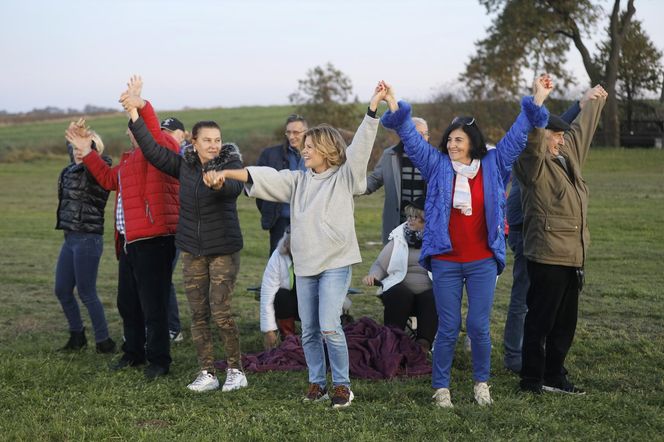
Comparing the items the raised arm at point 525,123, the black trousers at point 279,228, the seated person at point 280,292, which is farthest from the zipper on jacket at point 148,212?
the raised arm at point 525,123

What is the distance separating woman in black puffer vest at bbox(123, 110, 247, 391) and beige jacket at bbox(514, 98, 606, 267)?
2140 mm

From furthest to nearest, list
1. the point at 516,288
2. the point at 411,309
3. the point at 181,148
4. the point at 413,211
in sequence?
the point at 181,148 < the point at 411,309 < the point at 413,211 < the point at 516,288

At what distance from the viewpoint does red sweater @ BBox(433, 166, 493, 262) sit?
547 centimetres

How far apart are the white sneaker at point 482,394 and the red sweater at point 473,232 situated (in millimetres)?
888

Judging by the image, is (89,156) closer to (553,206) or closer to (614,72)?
(553,206)

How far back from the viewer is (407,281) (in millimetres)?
7273

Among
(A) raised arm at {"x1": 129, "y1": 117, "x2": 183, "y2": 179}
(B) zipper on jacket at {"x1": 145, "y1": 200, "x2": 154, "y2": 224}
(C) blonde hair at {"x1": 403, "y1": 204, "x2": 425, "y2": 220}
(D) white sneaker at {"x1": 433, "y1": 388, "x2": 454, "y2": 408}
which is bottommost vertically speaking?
(D) white sneaker at {"x1": 433, "y1": 388, "x2": 454, "y2": 408}

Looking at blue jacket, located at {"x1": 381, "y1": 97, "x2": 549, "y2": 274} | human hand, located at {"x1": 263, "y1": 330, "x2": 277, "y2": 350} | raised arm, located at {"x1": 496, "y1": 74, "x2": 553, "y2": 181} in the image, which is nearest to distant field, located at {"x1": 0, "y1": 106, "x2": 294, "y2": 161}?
human hand, located at {"x1": 263, "y1": 330, "x2": 277, "y2": 350}

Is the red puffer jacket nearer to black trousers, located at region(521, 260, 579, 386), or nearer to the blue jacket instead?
the blue jacket

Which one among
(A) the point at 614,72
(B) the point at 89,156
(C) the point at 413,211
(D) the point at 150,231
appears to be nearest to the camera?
(D) the point at 150,231

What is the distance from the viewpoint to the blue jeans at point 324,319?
A: 218 inches

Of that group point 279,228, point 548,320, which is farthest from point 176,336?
point 548,320

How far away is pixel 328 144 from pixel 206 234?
3.83 feet

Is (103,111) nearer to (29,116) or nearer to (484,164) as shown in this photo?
(29,116)
